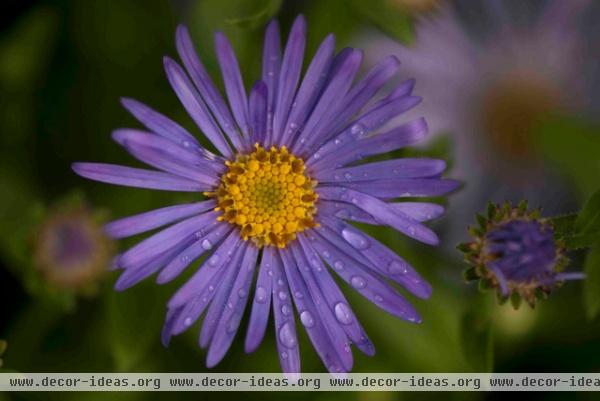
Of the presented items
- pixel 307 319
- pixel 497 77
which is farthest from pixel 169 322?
pixel 497 77

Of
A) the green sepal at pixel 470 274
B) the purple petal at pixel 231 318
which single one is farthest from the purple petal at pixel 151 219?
the green sepal at pixel 470 274

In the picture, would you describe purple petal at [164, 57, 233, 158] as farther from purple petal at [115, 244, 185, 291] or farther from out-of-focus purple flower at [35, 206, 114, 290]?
out-of-focus purple flower at [35, 206, 114, 290]

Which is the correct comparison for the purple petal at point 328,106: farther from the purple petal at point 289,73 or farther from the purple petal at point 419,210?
the purple petal at point 419,210

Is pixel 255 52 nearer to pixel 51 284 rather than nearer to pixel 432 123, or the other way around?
pixel 432 123

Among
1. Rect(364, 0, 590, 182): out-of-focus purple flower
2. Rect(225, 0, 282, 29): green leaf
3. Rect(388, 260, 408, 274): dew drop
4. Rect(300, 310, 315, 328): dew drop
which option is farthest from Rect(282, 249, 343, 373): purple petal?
Rect(364, 0, 590, 182): out-of-focus purple flower

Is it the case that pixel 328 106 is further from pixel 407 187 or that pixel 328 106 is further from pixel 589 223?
pixel 589 223

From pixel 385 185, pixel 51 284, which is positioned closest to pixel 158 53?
pixel 51 284

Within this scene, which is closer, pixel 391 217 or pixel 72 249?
pixel 391 217
